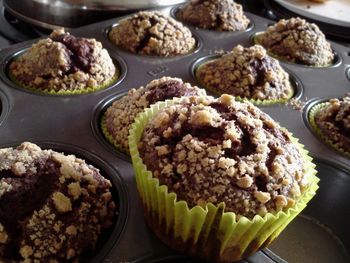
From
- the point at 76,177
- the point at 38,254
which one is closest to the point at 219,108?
the point at 76,177

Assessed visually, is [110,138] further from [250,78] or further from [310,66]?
[310,66]

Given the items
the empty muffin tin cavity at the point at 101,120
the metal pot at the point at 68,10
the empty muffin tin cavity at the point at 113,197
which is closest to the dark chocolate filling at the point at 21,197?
the empty muffin tin cavity at the point at 113,197

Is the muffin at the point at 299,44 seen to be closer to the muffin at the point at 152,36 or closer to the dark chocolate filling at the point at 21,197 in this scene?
the muffin at the point at 152,36

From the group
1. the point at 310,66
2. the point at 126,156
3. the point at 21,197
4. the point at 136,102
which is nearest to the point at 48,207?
the point at 21,197

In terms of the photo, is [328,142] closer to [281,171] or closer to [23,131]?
Answer: [281,171]

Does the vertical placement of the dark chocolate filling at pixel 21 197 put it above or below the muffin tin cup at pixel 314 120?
above

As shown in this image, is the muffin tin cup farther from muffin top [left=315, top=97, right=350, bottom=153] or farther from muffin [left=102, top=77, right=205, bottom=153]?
muffin [left=102, top=77, right=205, bottom=153]

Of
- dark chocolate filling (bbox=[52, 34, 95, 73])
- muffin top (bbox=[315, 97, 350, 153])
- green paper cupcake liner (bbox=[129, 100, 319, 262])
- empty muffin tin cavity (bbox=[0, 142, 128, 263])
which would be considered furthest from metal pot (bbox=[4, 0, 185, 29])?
green paper cupcake liner (bbox=[129, 100, 319, 262])
